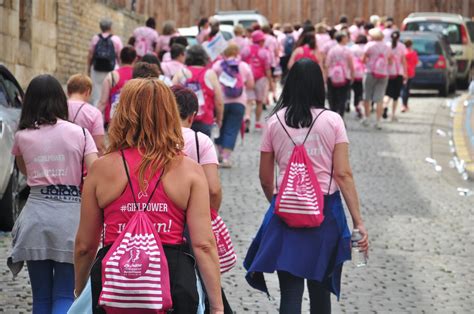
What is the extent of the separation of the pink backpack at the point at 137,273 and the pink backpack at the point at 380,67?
65.3ft

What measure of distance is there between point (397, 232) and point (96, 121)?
4.44m

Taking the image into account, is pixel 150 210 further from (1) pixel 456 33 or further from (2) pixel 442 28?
(2) pixel 442 28

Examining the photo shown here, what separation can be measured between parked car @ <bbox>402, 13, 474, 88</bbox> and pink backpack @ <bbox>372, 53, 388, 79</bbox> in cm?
1141

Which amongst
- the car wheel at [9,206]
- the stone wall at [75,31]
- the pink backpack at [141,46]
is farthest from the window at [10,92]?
the stone wall at [75,31]

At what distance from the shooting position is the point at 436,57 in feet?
105

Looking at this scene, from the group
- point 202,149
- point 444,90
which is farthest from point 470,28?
point 202,149

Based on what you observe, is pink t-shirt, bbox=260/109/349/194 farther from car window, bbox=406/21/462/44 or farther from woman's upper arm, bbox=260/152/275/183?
car window, bbox=406/21/462/44

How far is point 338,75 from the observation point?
23594 millimetres

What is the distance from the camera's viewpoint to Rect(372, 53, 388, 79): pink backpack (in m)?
24.6

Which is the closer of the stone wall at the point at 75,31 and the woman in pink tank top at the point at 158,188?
the woman in pink tank top at the point at 158,188

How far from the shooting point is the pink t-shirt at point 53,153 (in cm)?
728

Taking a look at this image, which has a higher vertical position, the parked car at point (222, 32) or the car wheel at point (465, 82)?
the parked car at point (222, 32)

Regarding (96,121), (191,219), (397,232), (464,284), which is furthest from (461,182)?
(191,219)

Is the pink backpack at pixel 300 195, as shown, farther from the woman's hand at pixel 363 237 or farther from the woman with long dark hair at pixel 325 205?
the woman's hand at pixel 363 237
